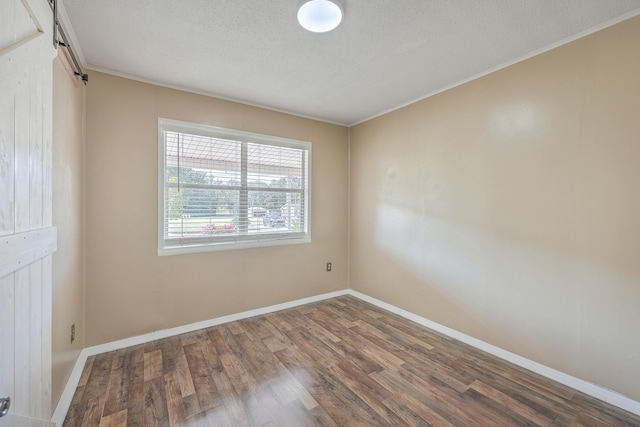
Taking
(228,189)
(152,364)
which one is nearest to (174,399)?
(152,364)

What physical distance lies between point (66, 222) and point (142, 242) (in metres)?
0.73

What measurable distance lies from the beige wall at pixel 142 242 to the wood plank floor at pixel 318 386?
312mm

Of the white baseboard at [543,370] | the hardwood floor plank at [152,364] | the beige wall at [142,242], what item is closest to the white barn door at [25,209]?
the hardwood floor plank at [152,364]

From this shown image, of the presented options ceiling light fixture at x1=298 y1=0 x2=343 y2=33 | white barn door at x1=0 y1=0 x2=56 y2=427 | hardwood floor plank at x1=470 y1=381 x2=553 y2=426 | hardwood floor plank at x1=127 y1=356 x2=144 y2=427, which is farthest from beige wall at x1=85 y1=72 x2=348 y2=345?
hardwood floor plank at x1=470 y1=381 x2=553 y2=426

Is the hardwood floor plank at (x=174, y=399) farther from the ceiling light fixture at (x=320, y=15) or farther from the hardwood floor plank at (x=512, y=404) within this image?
the ceiling light fixture at (x=320, y=15)

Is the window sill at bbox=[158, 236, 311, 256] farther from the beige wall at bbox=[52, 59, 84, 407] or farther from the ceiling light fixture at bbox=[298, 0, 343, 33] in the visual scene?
the ceiling light fixture at bbox=[298, 0, 343, 33]

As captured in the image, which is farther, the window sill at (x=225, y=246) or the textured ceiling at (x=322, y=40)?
the window sill at (x=225, y=246)

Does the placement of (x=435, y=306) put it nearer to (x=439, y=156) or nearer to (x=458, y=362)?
(x=458, y=362)

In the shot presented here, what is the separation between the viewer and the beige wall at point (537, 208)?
1.75 meters

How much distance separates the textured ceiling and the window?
58 cm

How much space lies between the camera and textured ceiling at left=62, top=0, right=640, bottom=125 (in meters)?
1.65

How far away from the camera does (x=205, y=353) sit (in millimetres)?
2373

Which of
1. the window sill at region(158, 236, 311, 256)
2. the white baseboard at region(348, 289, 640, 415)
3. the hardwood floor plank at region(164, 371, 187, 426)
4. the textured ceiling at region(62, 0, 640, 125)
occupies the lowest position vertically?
the hardwood floor plank at region(164, 371, 187, 426)

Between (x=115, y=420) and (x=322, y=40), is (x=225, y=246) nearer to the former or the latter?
(x=115, y=420)
